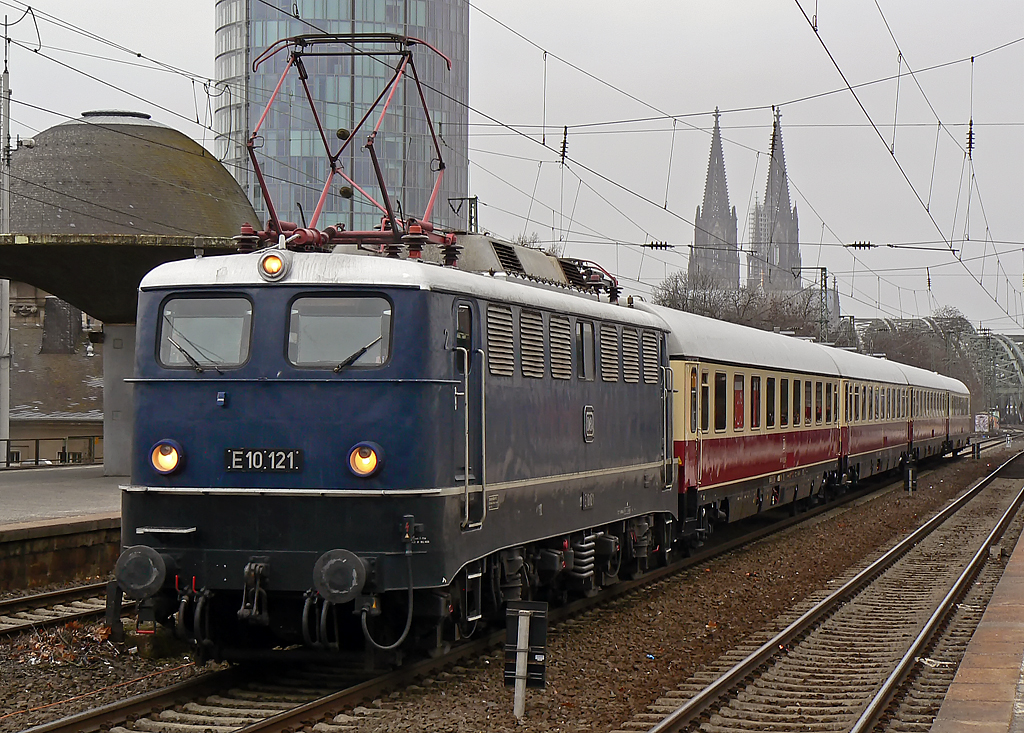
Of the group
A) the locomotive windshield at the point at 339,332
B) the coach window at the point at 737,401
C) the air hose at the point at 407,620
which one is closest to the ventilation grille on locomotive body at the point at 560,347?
the locomotive windshield at the point at 339,332

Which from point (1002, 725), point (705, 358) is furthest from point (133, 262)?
point (1002, 725)

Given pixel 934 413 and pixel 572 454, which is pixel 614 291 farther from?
pixel 934 413

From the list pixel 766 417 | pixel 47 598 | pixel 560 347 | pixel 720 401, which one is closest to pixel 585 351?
pixel 560 347

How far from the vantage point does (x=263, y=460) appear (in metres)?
9.58

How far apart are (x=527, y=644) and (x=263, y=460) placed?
7.76 feet

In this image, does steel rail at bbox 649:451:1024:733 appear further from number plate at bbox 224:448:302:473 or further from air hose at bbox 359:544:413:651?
A: number plate at bbox 224:448:302:473

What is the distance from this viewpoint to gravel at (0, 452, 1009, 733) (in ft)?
30.3

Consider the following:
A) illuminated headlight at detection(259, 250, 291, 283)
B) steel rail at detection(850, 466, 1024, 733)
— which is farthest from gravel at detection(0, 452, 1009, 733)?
illuminated headlight at detection(259, 250, 291, 283)

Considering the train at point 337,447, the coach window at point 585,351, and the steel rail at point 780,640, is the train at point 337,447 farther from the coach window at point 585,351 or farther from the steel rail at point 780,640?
the steel rail at point 780,640

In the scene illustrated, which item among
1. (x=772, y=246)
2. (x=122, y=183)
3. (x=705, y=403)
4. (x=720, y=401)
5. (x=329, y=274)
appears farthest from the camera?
(x=772, y=246)

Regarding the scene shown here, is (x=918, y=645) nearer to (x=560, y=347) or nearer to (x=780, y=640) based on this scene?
(x=780, y=640)

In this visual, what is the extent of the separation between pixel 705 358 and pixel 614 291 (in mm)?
3936

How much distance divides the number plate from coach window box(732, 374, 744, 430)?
11.5 metres

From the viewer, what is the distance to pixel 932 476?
43.9 metres
